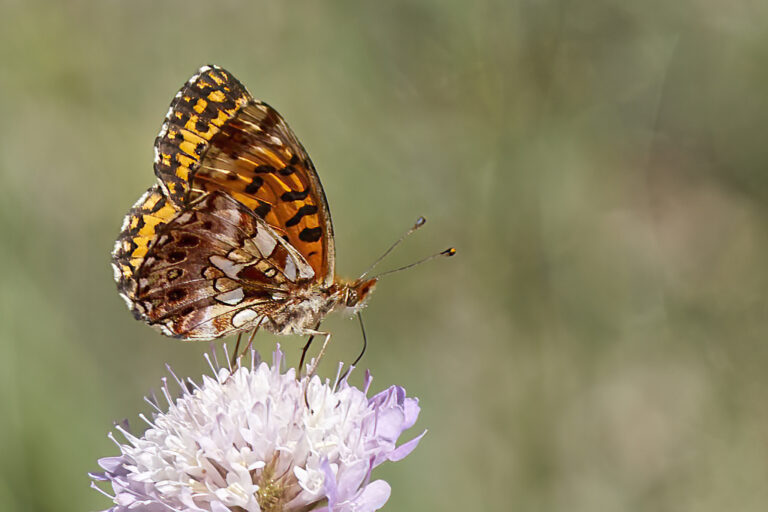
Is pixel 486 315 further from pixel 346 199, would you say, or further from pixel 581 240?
pixel 346 199

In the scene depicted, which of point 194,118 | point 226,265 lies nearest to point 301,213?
point 226,265

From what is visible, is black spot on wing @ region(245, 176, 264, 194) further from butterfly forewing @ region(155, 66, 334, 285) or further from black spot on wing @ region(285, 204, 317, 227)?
black spot on wing @ region(285, 204, 317, 227)

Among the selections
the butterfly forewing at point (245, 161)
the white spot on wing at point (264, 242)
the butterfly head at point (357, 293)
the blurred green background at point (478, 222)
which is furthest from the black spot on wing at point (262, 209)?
the blurred green background at point (478, 222)

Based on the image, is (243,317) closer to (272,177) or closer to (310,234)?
(310,234)

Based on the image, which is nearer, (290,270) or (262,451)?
(262,451)

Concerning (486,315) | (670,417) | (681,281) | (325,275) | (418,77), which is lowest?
(670,417)

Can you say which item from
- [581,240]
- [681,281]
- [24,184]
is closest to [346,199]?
[581,240]

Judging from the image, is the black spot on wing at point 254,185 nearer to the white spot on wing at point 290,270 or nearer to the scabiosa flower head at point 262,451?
the white spot on wing at point 290,270
